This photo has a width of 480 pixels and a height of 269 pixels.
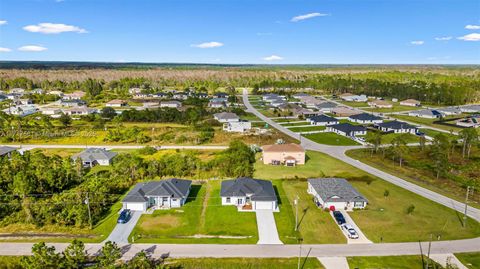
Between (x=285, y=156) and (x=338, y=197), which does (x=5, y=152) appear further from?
(x=338, y=197)

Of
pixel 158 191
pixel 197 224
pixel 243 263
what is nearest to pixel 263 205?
pixel 197 224

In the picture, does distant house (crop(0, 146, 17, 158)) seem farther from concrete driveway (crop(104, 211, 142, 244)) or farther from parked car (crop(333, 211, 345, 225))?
parked car (crop(333, 211, 345, 225))

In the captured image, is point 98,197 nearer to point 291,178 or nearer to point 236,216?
point 236,216

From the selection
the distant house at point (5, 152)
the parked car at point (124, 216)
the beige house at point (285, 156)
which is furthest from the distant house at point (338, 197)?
the distant house at point (5, 152)

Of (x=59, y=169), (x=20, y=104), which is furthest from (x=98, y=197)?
(x=20, y=104)

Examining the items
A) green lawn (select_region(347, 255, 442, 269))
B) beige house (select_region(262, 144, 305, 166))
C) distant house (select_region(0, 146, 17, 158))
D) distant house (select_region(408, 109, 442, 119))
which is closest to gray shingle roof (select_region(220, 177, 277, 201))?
green lawn (select_region(347, 255, 442, 269))

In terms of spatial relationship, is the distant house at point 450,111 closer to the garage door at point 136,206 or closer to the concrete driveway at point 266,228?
the concrete driveway at point 266,228
